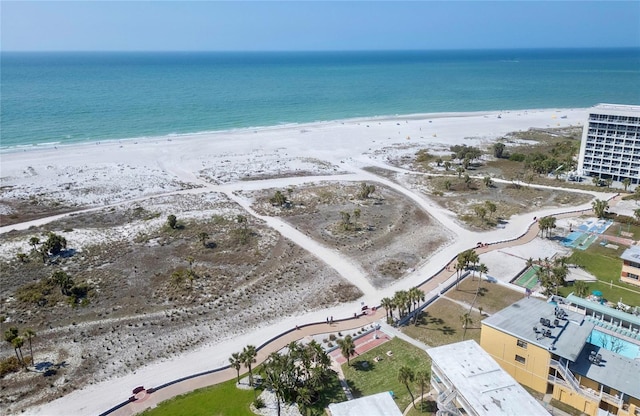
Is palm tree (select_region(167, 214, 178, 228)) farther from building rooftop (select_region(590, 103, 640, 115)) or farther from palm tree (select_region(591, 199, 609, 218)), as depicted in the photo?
building rooftop (select_region(590, 103, 640, 115))

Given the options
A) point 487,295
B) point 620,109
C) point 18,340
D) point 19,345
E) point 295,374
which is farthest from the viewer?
point 620,109

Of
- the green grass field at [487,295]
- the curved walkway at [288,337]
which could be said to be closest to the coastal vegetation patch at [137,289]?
the curved walkway at [288,337]

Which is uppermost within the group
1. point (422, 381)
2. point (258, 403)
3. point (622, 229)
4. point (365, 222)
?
point (422, 381)

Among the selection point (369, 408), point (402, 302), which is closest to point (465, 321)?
point (402, 302)

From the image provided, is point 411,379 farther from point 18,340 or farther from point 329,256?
point 18,340

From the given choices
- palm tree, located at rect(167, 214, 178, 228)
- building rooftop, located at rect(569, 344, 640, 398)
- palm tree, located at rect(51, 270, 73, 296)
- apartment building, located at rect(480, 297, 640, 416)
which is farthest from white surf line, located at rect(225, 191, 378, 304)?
palm tree, located at rect(51, 270, 73, 296)

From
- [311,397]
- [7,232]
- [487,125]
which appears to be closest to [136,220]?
[7,232]

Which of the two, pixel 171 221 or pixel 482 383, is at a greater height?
pixel 482 383
